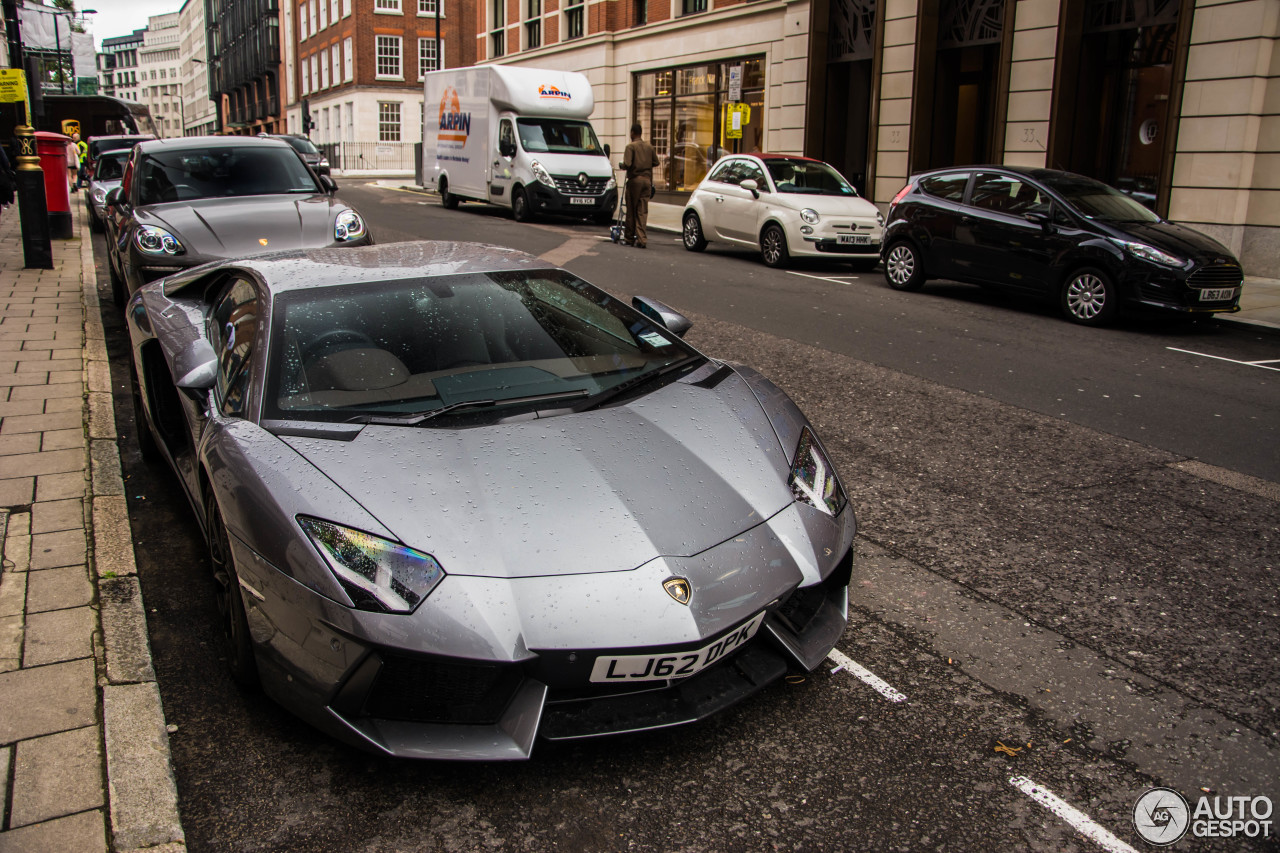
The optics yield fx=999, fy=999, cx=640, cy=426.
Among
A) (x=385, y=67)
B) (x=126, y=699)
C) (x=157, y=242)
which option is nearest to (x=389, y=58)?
(x=385, y=67)

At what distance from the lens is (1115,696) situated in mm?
3094

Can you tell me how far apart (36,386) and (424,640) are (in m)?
5.40

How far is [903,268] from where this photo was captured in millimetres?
A: 12773

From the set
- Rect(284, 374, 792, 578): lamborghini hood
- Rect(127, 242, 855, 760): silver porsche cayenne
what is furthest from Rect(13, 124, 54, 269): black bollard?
Rect(284, 374, 792, 578): lamborghini hood

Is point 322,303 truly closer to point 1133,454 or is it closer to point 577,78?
Result: point 1133,454

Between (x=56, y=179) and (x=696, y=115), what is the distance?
15.8 meters

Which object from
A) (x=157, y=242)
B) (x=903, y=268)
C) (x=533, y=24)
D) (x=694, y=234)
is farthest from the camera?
(x=533, y=24)

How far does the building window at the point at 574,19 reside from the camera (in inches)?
1225

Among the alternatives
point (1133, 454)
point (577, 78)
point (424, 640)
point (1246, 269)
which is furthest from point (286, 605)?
point (577, 78)

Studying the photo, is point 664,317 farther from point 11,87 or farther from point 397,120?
point 397,120

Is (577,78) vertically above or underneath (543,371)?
above

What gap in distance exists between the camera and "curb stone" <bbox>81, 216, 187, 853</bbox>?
246 cm

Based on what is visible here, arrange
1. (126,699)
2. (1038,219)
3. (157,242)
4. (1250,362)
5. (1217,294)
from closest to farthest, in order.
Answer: (126,699), (157,242), (1250,362), (1217,294), (1038,219)

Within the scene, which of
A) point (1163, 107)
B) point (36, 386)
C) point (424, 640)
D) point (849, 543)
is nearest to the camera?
point (424, 640)
